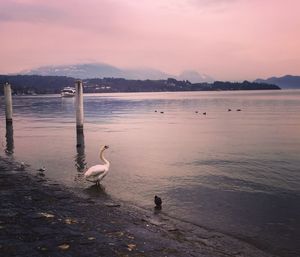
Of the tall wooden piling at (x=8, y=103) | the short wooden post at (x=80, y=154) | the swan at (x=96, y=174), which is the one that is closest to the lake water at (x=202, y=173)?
the short wooden post at (x=80, y=154)

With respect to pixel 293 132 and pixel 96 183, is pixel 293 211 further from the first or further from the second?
pixel 293 132

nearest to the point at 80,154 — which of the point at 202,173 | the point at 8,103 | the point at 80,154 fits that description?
the point at 80,154

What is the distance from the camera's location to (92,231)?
11.4 metres

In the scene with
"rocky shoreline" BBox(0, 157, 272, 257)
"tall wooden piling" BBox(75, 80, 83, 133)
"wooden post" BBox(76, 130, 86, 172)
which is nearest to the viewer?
"rocky shoreline" BBox(0, 157, 272, 257)

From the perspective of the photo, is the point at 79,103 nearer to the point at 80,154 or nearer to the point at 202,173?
the point at 80,154

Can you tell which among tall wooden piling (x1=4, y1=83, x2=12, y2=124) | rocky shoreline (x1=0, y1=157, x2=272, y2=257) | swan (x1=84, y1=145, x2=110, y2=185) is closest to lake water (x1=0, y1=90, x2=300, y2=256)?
swan (x1=84, y1=145, x2=110, y2=185)

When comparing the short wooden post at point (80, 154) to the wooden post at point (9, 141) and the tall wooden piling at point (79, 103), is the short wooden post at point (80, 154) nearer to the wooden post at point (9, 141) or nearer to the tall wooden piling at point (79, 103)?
the tall wooden piling at point (79, 103)

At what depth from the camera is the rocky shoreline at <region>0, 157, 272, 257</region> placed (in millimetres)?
9922

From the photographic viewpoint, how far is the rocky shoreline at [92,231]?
9.92 meters

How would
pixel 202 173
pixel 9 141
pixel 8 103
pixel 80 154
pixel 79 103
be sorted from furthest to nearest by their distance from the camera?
1. pixel 8 103
2. pixel 79 103
3. pixel 9 141
4. pixel 80 154
5. pixel 202 173

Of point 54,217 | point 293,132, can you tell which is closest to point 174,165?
point 54,217

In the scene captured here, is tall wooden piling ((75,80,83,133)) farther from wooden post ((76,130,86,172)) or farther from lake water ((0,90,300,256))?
lake water ((0,90,300,256))

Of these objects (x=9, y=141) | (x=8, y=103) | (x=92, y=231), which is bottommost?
(x=9, y=141)

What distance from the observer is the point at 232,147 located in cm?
3338
